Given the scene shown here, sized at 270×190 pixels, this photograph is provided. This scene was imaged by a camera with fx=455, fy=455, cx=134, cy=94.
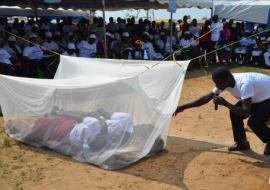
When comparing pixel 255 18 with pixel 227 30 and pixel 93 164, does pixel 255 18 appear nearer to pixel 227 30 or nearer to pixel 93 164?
pixel 227 30

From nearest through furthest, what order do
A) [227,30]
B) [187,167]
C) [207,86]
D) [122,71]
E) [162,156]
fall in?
1. [187,167]
2. [162,156]
3. [122,71]
4. [207,86]
5. [227,30]

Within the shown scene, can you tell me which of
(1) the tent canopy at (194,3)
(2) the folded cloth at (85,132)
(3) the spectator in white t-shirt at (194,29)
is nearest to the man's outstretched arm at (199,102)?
(2) the folded cloth at (85,132)

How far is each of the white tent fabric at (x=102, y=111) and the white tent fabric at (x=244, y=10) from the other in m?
10.7

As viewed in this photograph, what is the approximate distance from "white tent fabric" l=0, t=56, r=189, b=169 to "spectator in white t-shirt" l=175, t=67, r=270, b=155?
400 millimetres

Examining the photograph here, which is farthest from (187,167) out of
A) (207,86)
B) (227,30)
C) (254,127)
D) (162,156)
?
(227,30)

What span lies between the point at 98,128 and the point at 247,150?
1941mm

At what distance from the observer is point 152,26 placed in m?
16.7

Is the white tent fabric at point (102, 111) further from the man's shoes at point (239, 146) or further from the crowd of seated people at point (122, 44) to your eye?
the crowd of seated people at point (122, 44)

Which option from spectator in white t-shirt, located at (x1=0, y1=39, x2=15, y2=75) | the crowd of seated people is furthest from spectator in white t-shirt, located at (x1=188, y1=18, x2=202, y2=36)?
spectator in white t-shirt, located at (x1=0, y1=39, x2=15, y2=75)

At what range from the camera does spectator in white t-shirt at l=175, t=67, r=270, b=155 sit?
5.10m

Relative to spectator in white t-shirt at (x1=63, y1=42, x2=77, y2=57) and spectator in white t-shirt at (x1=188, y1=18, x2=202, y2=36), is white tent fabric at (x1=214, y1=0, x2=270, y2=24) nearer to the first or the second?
spectator in white t-shirt at (x1=188, y1=18, x2=202, y2=36)

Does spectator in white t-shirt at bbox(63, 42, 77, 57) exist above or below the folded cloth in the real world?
below

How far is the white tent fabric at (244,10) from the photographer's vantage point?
15782mm

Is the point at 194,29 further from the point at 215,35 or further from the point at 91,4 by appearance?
the point at 91,4
